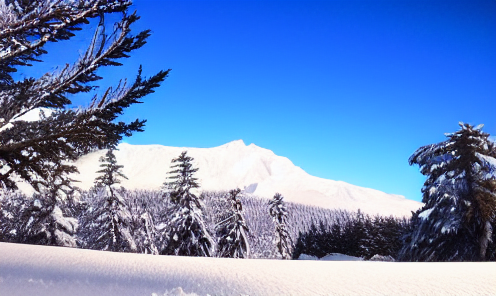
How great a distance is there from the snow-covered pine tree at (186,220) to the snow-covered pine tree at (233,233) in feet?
15.8

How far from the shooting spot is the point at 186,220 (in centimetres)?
2377

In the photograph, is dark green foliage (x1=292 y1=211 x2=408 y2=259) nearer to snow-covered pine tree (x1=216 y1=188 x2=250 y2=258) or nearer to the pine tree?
snow-covered pine tree (x1=216 y1=188 x2=250 y2=258)

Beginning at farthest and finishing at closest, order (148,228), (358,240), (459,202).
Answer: (358,240)
(148,228)
(459,202)

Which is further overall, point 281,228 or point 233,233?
point 281,228

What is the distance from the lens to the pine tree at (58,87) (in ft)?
20.9

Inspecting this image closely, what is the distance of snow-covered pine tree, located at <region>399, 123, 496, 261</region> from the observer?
1298 cm

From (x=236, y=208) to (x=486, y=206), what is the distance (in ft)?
65.9

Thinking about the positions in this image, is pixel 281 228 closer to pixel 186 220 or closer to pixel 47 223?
pixel 186 220

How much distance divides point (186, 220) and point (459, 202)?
16.8m

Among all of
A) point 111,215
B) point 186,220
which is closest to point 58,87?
point 186,220

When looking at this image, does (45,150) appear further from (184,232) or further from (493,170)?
(184,232)

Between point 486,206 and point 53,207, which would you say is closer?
point 486,206

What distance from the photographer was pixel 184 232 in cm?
2362

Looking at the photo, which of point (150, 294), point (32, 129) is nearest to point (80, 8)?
point (32, 129)
